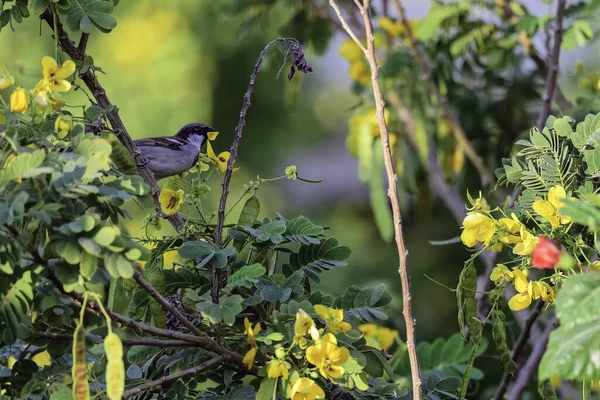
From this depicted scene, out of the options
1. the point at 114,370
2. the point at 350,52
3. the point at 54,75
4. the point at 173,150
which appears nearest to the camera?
the point at 114,370

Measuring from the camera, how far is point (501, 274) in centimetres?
105

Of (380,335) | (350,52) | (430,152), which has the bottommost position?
(380,335)

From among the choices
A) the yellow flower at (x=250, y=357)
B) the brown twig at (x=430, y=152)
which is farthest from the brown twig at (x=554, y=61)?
the yellow flower at (x=250, y=357)

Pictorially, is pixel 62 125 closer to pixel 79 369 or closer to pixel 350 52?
pixel 79 369

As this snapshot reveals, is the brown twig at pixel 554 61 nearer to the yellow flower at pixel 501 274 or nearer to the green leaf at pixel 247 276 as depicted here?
the yellow flower at pixel 501 274

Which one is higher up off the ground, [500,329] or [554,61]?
[554,61]

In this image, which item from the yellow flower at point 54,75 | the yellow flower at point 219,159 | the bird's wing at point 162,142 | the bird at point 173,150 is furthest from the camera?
the bird's wing at point 162,142

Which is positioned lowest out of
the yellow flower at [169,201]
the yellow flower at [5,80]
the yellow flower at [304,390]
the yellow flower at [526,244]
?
the yellow flower at [304,390]

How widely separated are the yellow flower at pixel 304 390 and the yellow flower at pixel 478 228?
0.96 ft

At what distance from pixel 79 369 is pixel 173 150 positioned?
137cm

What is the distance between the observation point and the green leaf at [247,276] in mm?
966

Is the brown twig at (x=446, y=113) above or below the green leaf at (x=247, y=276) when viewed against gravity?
above

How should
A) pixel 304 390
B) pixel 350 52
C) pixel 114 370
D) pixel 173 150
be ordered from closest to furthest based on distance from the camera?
pixel 114 370, pixel 304 390, pixel 173 150, pixel 350 52

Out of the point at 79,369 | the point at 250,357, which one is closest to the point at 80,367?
the point at 79,369
